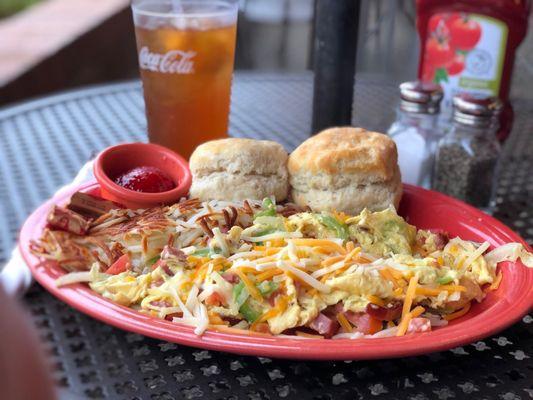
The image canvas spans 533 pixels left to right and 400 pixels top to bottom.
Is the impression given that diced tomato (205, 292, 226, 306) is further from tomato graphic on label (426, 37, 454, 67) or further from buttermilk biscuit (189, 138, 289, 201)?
tomato graphic on label (426, 37, 454, 67)

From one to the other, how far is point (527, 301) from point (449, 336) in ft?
0.53

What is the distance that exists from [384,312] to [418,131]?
72 cm

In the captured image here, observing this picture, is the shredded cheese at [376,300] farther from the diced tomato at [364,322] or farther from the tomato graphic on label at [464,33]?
the tomato graphic on label at [464,33]

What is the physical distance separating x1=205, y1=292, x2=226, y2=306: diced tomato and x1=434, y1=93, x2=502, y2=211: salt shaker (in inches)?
28.4

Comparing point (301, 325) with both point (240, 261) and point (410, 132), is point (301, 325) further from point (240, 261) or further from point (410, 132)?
point (410, 132)

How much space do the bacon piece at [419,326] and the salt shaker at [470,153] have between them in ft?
2.05

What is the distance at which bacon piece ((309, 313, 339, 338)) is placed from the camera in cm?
88

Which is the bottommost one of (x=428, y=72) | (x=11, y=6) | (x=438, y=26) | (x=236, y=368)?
(x=11, y=6)

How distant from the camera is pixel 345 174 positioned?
119cm

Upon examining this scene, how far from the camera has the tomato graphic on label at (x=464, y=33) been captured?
164 centimetres

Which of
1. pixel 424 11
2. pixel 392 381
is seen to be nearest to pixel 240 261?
pixel 392 381

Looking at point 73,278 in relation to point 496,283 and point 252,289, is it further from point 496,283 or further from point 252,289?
point 496,283

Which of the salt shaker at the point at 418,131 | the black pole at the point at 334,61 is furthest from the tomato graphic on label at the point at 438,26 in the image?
the black pole at the point at 334,61

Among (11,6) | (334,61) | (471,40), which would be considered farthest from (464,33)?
(11,6)
